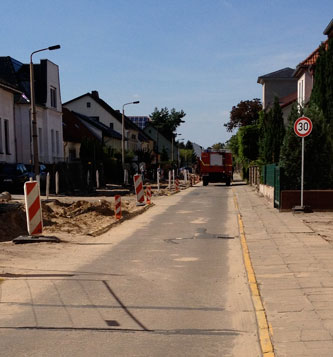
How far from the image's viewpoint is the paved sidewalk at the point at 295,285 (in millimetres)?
4871

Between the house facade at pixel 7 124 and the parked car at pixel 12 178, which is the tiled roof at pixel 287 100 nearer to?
the house facade at pixel 7 124

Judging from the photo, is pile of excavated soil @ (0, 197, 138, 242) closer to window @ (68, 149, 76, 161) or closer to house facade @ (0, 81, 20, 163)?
house facade @ (0, 81, 20, 163)

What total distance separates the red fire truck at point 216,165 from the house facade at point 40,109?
43.1 feet

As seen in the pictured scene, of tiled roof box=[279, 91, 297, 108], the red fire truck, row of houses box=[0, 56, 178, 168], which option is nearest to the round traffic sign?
row of houses box=[0, 56, 178, 168]

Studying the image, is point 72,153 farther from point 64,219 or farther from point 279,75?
point 64,219

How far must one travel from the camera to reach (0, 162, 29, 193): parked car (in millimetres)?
27312

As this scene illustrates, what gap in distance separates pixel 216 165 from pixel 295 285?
1555 inches

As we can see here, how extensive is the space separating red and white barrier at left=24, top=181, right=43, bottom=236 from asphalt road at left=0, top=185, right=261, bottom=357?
1.30 m

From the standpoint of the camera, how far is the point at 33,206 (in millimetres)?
11266

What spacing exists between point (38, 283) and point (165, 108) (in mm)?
137336

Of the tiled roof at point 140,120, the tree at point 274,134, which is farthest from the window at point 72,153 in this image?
the tiled roof at point 140,120

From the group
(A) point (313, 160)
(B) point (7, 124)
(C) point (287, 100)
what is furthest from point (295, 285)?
(C) point (287, 100)

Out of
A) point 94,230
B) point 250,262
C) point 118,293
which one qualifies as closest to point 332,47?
point 94,230

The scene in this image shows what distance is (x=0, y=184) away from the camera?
1073 inches
